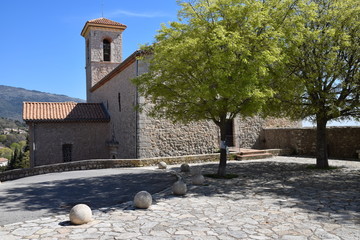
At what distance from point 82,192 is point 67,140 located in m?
12.3

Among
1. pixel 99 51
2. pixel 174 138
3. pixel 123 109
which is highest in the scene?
pixel 99 51

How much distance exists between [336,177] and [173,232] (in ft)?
27.2

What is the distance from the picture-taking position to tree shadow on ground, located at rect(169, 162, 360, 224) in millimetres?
6969

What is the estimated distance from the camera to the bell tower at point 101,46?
27234mm

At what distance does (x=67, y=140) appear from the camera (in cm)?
2081

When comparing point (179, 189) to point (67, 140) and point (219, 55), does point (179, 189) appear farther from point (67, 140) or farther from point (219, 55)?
point (67, 140)

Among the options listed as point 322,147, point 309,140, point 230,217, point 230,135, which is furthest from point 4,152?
point 230,217

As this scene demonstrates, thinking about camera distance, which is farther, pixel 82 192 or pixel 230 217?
pixel 82 192

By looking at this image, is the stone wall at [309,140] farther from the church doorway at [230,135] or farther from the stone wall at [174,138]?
the stone wall at [174,138]

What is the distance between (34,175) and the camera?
49.6ft

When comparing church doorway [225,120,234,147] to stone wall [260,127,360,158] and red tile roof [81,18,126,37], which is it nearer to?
stone wall [260,127,360,158]

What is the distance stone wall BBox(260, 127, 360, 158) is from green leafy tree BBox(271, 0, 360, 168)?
510 cm

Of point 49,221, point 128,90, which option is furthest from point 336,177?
point 128,90

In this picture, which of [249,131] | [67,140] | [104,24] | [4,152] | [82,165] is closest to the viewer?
[82,165]
